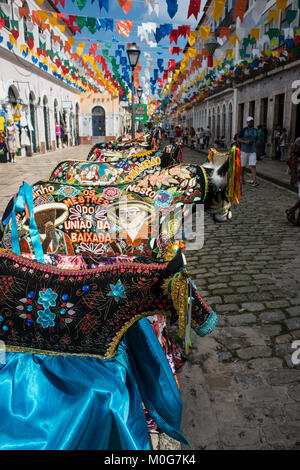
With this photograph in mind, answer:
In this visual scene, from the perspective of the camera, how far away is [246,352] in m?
2.85

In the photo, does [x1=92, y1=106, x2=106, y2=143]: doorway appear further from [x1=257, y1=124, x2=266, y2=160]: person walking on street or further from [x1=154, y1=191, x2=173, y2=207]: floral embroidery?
[x1=154, y1=191, x2=173, y2=207]: floral embroidery

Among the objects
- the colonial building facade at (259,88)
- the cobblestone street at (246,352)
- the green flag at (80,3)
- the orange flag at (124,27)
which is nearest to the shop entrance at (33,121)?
the colonial building facade at (259,88)

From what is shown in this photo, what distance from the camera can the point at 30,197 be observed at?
2037 mm

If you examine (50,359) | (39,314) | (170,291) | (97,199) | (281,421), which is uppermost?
(97,199)

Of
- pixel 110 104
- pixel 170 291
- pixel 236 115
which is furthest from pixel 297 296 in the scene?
pixel 110 104

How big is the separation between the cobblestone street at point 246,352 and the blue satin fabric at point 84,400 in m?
0.47

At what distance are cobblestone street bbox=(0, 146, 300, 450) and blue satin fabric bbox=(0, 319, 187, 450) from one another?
47 cm

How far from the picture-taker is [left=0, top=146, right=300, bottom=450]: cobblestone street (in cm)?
212

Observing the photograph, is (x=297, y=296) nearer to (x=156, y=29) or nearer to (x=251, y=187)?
(x=251, y=187)

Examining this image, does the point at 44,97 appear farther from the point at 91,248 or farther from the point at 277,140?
the point at 91,248

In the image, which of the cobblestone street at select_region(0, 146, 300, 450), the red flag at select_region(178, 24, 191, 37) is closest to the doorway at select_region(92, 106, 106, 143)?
the red flag at select_region(178, 24, 191, 37)

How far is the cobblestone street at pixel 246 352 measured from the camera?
2.12 m

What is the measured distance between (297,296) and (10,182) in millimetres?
8917

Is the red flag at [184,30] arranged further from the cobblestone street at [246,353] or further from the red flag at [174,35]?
the cobblestone street at [246,353]
